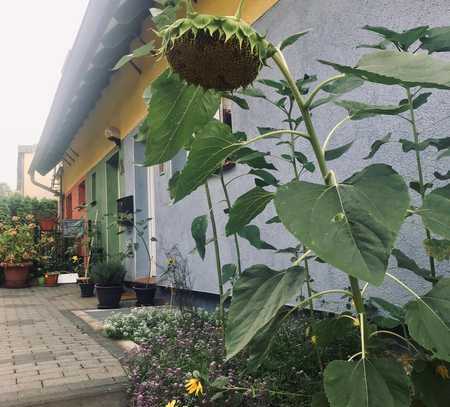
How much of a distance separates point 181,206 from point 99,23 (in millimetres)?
2607

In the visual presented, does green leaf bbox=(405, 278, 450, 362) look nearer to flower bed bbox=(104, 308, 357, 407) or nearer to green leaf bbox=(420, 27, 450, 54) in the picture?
flower bed bbox=(104, 308, 357, 407)

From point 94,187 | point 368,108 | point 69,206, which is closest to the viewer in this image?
point 368,108

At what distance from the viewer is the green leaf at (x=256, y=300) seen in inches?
34.3

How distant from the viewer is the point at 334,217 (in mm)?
773

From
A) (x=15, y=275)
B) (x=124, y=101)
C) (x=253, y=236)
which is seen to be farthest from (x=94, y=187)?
(x=253, y=236)

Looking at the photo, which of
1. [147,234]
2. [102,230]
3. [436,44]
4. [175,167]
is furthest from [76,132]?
[436,44]

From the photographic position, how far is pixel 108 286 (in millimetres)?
6574

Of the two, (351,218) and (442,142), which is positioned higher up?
(442,142)

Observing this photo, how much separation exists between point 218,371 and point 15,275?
1082cm

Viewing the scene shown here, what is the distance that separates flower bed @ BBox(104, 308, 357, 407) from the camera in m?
1.95

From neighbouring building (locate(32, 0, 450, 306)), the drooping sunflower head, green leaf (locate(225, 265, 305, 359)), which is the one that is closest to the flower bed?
green leaf (locate(225, 265, 305, 359))

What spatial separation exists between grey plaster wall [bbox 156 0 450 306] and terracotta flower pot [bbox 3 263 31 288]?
29.0ft

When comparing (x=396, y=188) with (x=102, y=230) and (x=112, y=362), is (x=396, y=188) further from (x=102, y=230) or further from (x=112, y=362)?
(x=102, y=230)

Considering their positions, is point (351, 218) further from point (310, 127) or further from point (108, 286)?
point (108, 286)
